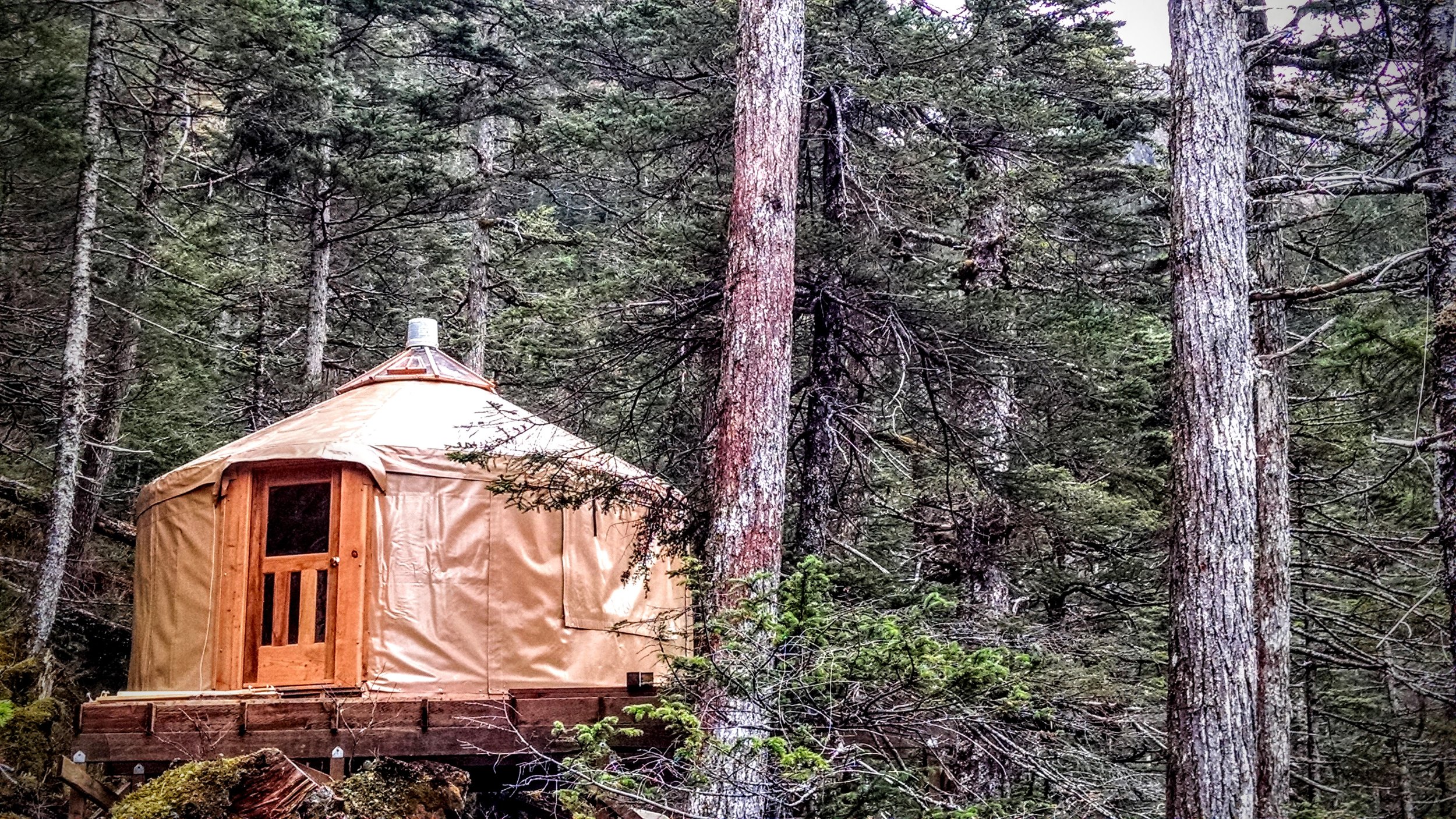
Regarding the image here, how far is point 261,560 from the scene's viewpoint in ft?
24.6

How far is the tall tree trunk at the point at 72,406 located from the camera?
27.5 ft

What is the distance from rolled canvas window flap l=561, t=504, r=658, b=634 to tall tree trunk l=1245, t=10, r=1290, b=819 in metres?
3.84

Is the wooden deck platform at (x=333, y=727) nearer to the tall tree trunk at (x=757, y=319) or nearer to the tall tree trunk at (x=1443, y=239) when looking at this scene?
the tall tree trunk at (x=757, y=319)

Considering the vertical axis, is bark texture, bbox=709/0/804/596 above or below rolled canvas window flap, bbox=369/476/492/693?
above

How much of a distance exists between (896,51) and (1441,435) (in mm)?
4150

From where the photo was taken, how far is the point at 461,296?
46.5ft

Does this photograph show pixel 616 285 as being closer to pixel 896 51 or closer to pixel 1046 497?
pixel 896 51

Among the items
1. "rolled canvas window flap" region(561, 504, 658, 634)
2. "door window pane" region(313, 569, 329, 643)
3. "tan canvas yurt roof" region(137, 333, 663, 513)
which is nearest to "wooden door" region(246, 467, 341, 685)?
"door window pane" region(313, 569, 329, 643)

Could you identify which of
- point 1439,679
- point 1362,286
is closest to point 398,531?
point 1362,286

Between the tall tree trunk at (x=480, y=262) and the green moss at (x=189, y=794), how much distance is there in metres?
6.56

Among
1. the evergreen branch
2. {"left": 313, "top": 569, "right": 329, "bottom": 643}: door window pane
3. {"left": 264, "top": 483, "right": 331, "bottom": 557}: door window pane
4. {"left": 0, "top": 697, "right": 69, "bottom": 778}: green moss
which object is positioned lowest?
{"left": 0, "top": 697, "right": 69, "bottom": 778}: green moss

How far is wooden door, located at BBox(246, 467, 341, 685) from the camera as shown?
286 inches

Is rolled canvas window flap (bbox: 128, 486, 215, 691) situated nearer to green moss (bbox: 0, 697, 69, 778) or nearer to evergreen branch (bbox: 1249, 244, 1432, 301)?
green moss (bbox: 0, 697, 69, 778)

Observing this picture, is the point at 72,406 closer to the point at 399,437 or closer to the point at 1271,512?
the point at 399,437
